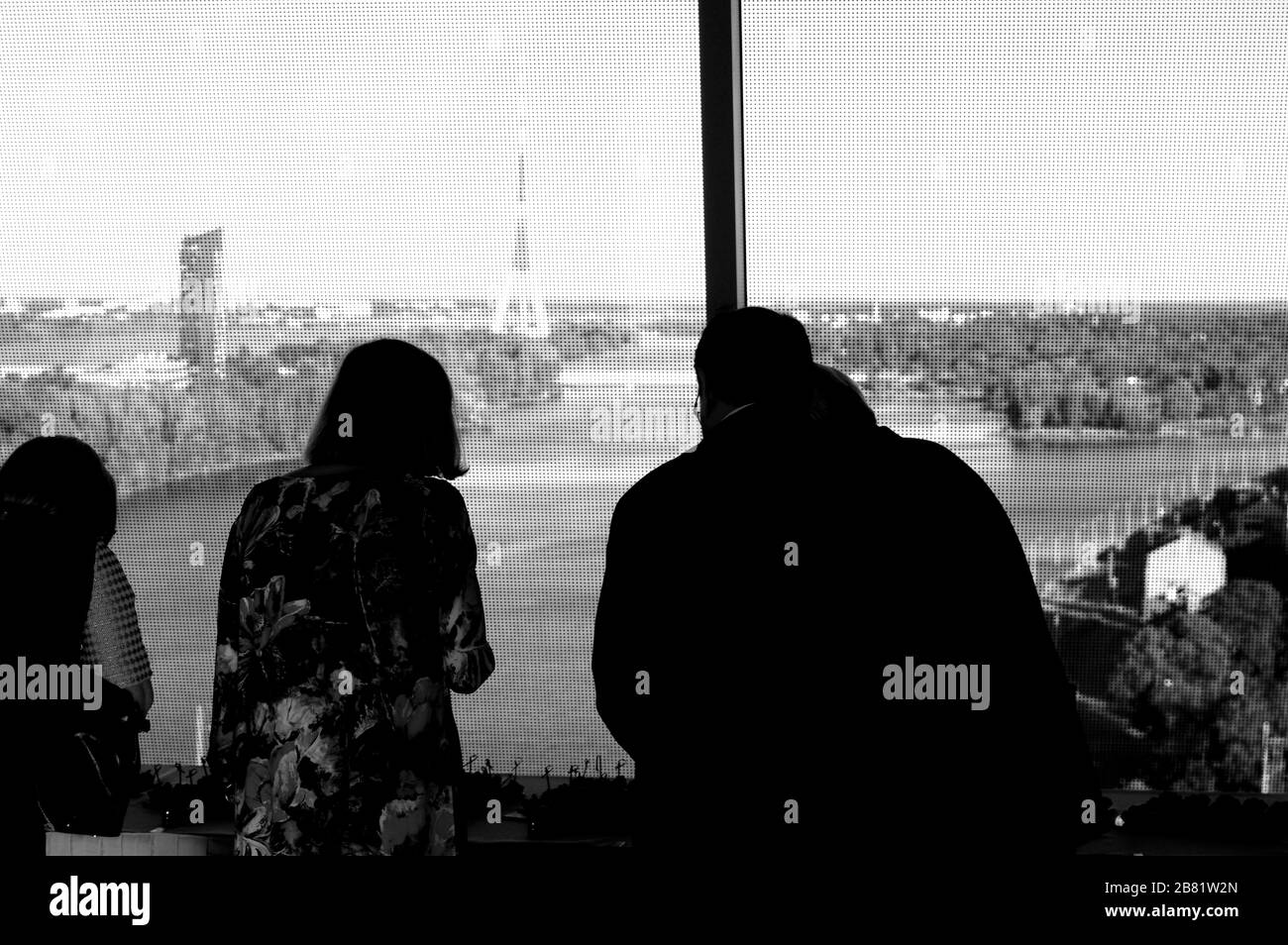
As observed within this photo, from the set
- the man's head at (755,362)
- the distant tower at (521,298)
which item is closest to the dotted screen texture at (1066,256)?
the distant tower at (521,298)

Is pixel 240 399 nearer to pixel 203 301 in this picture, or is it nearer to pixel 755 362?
pixel 203 301

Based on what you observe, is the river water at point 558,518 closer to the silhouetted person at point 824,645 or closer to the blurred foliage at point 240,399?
the blurred foliage at point 240,399

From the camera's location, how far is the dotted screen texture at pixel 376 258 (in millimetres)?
2582

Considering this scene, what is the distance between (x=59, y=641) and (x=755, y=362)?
1.17 meters

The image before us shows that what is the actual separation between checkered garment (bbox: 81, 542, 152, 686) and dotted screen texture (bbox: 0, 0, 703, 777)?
761 mm

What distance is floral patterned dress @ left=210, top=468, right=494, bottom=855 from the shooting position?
1788 millimetres

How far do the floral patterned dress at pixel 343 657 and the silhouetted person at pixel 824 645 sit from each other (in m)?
0.33

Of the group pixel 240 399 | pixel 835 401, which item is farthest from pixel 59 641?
pixel 835 401

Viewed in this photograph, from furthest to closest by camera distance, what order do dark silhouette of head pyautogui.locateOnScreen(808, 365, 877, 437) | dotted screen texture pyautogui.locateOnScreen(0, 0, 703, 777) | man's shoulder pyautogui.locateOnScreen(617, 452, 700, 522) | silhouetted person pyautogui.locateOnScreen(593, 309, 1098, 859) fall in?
dotted screen texture pyautogui.locateOnScreen(0, 0, 703, 777) < dark silhouette of head pyautogui.locateOnScreen(808, 365, 877, 437) < man's shoulder pyautogui.locateOnScreen(617, 452, 700, 522) < silhouetted person pyautogui.locateOnScreen(593, 309, 1098, 859)

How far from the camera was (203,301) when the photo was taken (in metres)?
2.71

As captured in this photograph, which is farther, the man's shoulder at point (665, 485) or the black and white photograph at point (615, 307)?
the black and white photograph at point (615, 307)

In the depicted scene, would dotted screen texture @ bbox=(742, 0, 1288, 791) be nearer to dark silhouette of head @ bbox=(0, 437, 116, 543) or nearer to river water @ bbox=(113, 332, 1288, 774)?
river water @ bbox=(113, 332, 1288, 774)

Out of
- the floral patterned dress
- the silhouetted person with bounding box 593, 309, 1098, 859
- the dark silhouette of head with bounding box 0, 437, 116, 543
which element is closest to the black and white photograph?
the dark silhouette of head with bounding box 0, 437, 116, 543

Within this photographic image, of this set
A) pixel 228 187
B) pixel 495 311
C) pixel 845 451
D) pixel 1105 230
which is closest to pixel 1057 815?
pixel 845 451
